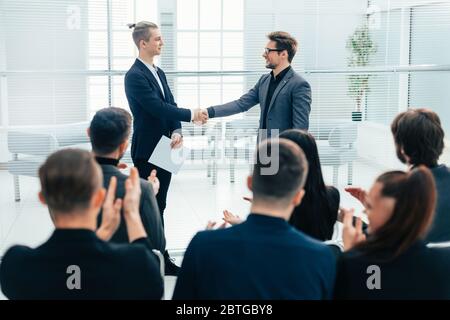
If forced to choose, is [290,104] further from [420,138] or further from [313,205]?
[313,205]

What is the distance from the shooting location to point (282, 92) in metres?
4.14

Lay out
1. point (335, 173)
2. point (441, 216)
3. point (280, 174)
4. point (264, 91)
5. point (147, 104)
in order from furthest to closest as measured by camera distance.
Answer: point (335, 173)
point (264, 91)
point (147, 104)
point (441, 216)
point (280, 174)

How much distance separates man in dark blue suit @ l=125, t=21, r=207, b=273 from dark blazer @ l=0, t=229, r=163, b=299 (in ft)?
7.07

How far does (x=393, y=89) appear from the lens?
15.9 ft

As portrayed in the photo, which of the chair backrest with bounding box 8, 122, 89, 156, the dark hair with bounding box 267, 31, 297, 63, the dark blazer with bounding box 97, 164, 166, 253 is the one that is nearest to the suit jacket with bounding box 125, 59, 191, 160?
the chair backrest with bounding box 8, 122, 89, 156

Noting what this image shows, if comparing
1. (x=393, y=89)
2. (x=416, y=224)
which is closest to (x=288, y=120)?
(x=393, y=89)

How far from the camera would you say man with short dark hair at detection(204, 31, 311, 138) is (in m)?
4.13

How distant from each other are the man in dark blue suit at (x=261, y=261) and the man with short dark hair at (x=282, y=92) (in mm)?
2337

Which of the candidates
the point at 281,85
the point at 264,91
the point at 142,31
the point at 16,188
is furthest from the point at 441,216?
the point at 16,188

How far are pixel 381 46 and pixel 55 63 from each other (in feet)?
7.99

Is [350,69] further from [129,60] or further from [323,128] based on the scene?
[129,60]

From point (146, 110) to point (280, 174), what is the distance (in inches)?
89.2

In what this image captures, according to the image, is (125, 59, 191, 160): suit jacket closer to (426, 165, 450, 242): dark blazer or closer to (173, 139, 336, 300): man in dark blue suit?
(426, 165, 450, 242): dark blazer

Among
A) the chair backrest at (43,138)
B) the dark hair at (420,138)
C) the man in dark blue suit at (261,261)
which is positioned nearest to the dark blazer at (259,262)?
the man in dark blue suit at (261,261)
